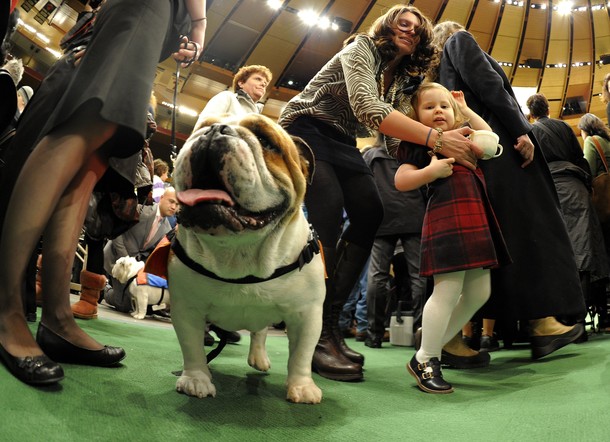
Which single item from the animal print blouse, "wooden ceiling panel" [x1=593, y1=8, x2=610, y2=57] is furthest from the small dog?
"wooden ceiling panel" [x1=593, y1=8, x2=610, y2=57]

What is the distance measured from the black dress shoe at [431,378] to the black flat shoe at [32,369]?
4.03ft

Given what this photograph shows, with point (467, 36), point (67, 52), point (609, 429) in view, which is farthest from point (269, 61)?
point (609, 429)

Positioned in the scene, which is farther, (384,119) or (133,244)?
(133,244)

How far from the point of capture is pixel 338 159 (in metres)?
2.03

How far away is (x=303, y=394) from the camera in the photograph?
4.75 ft

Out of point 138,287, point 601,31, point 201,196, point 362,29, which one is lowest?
point 138,287

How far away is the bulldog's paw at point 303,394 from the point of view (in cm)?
144

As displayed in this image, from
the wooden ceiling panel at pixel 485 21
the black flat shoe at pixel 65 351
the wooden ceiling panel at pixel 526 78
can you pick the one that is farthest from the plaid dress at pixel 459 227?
the wooden ceiling panel at pixel 526 78

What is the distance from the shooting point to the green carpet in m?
1.07

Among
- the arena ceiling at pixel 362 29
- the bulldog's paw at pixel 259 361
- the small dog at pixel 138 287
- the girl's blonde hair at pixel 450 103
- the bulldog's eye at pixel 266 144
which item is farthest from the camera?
the arena ceiling at pixel 362 29

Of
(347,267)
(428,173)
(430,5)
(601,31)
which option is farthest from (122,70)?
(601,31)

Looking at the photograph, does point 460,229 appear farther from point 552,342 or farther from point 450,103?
point 552,342

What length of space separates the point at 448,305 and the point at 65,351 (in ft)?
4.44

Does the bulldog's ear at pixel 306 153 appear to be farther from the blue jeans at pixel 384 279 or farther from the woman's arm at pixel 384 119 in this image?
the blue jeans at pixel 384 279
